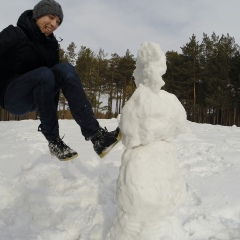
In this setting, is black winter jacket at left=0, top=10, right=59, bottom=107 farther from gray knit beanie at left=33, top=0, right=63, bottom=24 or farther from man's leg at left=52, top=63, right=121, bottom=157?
man's leg at left=52, top=63, right=121, bottom=157

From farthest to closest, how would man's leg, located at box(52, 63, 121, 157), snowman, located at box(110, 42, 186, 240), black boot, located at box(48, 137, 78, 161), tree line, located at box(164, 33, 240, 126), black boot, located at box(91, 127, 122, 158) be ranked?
tree line, located at box(164, 33, 240, 126) < black boot, located at box(48, 137, 78, 161) < man's leg, located at box(52, 63, 121, 157) < black boot, located at box(91, 127, 122, 158) < snowman, located at box(110, 42, 186, 240)

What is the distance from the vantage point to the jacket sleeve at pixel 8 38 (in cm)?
303

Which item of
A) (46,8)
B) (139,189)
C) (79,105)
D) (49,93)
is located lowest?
(139,189)

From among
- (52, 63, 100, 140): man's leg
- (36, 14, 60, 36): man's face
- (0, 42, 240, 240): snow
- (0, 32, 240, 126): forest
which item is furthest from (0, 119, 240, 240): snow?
(0, 32, 240, 126): forest

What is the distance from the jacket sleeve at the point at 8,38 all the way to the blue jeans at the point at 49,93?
32 centimetres

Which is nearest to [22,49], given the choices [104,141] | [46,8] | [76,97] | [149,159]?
[46,8]

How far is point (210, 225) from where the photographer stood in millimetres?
A: 3068

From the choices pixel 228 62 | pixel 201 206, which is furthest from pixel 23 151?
pixel 228 62

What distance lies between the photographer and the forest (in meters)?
25.8

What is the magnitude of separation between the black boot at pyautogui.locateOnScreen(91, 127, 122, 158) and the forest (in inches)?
863

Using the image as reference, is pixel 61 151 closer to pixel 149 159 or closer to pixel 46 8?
pixel 149 159

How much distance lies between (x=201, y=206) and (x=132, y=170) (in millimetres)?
1401

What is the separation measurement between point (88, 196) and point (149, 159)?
1692 millimetres

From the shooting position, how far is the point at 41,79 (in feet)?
10.00
